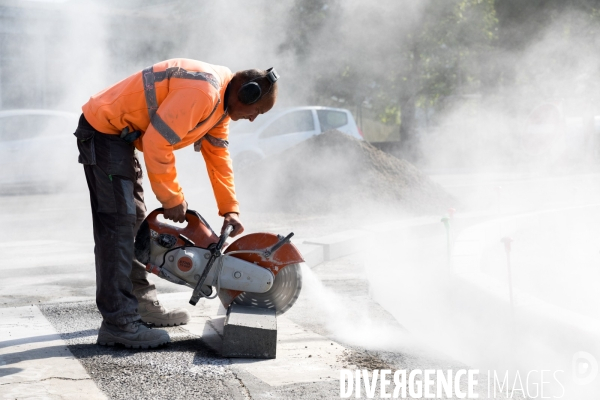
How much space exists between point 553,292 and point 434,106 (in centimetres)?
1877

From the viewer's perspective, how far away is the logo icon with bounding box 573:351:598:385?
10.8 ft

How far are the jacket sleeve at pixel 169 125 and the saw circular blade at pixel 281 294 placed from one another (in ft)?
2.62

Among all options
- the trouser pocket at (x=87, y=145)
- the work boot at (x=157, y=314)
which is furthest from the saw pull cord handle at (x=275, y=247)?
the trouser pocket at (x=87, y=145)

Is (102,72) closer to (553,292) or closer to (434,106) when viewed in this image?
(553,292)

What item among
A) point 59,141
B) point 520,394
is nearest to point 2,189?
point 59,141

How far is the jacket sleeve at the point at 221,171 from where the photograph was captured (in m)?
3.74

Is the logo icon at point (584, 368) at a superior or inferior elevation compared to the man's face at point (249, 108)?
inferior

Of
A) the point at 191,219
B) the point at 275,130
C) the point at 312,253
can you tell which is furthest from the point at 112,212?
the point at 275,130

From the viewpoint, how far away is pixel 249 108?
3346 mm

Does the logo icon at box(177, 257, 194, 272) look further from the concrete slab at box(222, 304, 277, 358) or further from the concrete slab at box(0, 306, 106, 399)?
the concrete slab at box(0, 306, 106, 399)

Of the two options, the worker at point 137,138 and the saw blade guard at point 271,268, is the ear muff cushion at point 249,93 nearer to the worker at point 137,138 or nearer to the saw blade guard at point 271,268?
the worker at point 137,138

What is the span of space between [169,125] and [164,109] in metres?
0.07

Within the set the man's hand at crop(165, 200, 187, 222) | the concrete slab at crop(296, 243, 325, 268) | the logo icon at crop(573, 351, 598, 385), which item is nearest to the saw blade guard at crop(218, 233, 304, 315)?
the man's hand at crop(165, 200, 187, 222)

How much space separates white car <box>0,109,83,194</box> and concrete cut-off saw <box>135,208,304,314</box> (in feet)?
28.8
